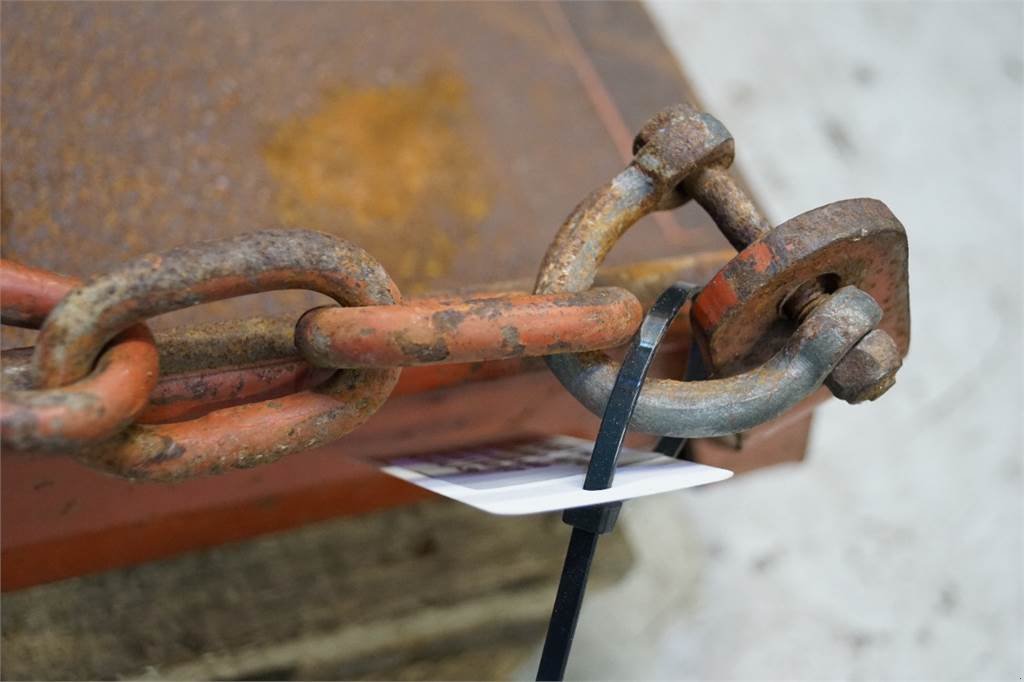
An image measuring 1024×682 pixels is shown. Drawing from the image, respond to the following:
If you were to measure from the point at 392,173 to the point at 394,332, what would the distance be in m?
0.48

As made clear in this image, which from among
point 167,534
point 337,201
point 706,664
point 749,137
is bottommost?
point 706,664

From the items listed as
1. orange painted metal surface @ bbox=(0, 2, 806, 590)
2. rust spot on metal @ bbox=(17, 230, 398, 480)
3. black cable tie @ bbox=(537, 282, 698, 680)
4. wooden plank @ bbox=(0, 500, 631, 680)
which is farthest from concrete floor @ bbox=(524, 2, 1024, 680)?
rust spot on metal @ bbox=(17, 230, 398, 480)

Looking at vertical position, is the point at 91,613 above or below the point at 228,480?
below

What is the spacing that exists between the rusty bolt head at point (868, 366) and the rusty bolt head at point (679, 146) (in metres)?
0.13

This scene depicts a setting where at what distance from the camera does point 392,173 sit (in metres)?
0.88

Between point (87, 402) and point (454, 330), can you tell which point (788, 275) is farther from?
point (87, 402)

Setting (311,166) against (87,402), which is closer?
(87,402)

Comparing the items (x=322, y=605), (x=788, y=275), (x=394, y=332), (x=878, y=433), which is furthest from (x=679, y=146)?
(x=878, y=433)

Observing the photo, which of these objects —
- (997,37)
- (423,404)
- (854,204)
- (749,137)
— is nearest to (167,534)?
(423,404)

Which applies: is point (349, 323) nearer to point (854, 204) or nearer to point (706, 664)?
point (854, 204)

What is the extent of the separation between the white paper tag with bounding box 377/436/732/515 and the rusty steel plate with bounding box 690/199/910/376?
0.07 metres

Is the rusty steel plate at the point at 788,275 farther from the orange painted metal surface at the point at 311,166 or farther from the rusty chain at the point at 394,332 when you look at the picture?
the orange painted metal surface at the point at 311,166

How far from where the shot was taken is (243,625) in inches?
32.0

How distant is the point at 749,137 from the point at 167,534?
96 centimetres
